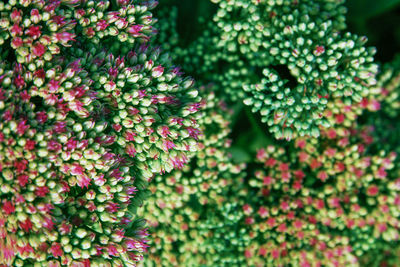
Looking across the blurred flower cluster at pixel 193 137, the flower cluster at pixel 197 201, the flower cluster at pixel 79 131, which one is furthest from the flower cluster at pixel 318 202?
the flower cluster at pixel 79 131

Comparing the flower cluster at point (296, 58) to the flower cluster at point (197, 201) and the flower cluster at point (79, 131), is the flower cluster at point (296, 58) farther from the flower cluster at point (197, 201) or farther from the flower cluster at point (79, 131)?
the flower cluster at point (79, 131)

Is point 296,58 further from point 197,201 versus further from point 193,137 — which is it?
point 197,201

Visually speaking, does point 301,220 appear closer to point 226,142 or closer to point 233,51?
point 226,142

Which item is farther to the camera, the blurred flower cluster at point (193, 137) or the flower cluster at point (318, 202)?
the flower cluster at point (318, 202)

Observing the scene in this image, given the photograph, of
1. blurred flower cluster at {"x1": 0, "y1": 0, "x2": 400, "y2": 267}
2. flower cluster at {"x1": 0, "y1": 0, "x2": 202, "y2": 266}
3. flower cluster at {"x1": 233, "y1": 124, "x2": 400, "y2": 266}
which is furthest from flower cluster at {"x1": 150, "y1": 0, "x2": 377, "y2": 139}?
flower cluster at {"x1": 0, "y1": 0, "x2": 202, "y2": 266}

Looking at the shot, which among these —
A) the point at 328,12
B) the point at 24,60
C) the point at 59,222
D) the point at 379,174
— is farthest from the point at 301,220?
the point at 24,60

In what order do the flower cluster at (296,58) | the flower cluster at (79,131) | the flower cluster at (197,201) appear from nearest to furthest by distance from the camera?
the flower cluster at (79,131), the flower cluster at (296,58), the flower cluster at (197,201)
